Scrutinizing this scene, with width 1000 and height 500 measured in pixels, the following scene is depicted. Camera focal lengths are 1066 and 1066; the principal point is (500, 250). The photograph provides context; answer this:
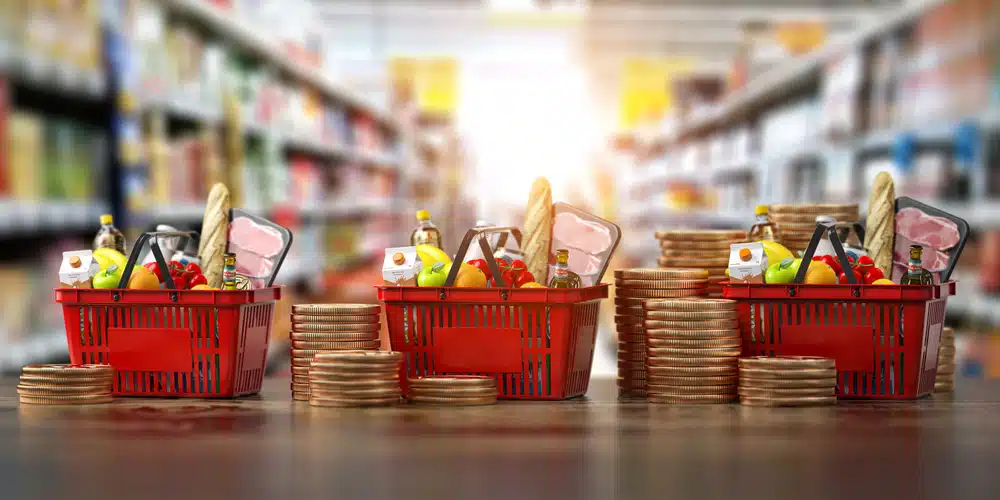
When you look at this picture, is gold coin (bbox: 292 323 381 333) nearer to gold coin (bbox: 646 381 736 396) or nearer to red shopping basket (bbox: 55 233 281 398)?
red shopping basket (bbox: 55 233 281 398)

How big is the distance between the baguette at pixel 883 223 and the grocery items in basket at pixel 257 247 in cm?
94

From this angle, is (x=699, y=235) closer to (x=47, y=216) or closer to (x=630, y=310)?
(x=630, y=310)

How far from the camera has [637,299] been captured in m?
1.71

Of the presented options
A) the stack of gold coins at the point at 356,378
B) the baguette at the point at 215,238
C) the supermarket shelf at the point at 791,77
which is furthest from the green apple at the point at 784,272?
the supermarket shelf at the point at 791,77

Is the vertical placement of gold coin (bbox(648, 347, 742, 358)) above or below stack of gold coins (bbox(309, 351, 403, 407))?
above

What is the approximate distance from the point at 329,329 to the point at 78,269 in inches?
16.9

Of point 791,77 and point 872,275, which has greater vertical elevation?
point 791,77

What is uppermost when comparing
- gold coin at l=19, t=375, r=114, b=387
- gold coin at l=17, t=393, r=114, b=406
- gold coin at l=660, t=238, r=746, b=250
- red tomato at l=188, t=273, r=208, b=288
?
gold coin at l=660, t=238, r=746, b=250

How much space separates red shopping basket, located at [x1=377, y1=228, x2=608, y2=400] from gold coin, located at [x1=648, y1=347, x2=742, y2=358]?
15 cm

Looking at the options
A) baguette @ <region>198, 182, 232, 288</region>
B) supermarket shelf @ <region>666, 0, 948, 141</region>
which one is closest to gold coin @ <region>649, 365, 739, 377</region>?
baguette @ <region>198, 182, 232, 288</region>

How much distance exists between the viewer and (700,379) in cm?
156

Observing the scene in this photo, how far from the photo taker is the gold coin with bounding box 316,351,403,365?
58.9 inches

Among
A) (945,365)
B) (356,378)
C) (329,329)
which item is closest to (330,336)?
(329,329)

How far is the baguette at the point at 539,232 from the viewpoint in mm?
1720
